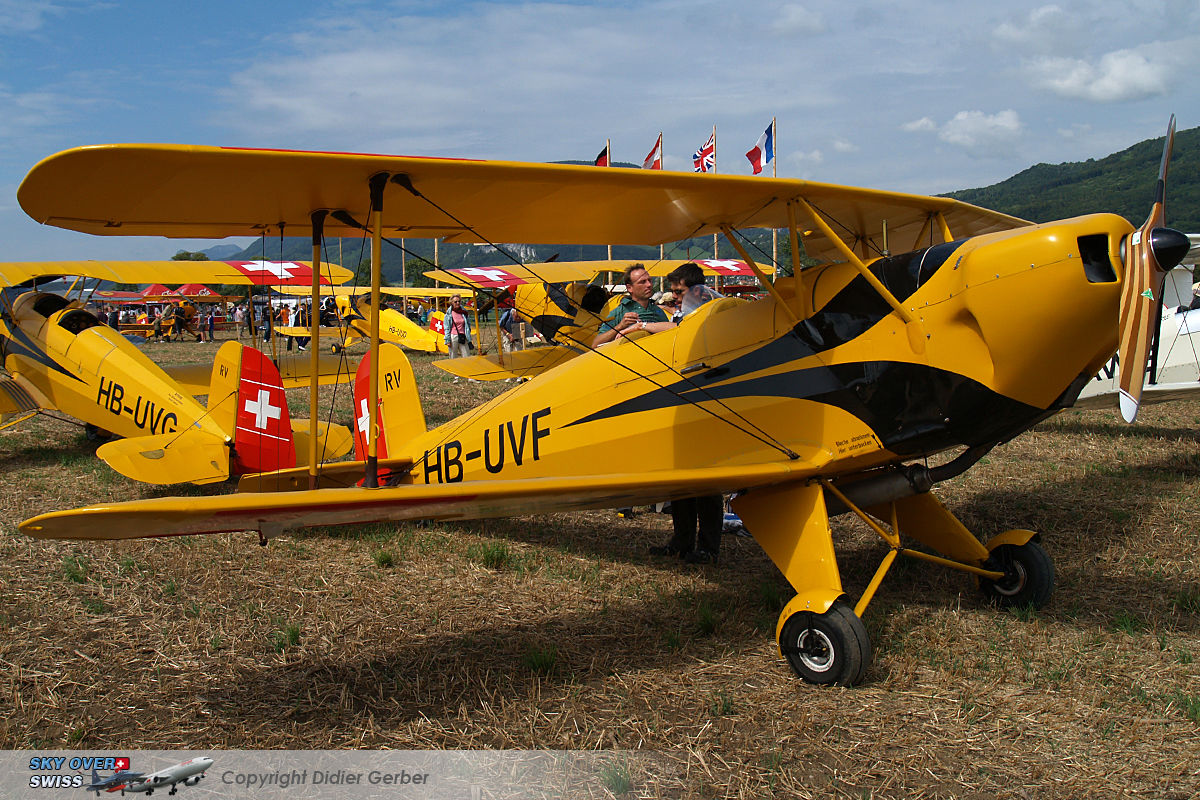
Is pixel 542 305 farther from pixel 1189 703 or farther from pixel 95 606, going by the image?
pixel 1189 703

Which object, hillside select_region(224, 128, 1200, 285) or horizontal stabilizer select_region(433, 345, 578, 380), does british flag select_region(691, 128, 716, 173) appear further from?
Result: hillside select_region(224, 128, 1200, 285)

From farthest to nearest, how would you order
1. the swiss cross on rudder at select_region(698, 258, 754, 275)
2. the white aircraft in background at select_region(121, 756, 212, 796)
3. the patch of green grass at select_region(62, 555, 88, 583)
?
1. the swiss cross on rudder at select_region(698, 258, 754, 275)
2. the patch of green grass at select_region(62, 555, 88, 583)
3. the white aircraft in background at select_region(121, 756, 212, 796)

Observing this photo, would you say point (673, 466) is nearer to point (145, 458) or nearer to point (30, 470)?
point (145, 458)

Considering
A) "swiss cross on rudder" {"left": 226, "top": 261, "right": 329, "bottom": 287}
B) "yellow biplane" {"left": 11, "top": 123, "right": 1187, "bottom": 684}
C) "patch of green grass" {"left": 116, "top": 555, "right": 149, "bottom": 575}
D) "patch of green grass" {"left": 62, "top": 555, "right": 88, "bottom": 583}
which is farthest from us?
"swiss cross on rudder" {"left": 226, "top": 261, "right": 329, "bottom": 287}

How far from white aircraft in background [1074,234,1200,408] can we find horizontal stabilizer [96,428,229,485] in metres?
7.63

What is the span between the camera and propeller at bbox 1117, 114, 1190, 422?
300 centimetres

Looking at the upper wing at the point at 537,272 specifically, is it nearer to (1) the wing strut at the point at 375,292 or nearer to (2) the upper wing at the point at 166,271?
(2) the upper wing at the point at 166,271

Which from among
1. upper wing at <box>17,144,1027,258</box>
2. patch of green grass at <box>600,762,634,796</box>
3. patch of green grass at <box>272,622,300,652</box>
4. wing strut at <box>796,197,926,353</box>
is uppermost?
upper wing at <box>17,144,1027,258</box>

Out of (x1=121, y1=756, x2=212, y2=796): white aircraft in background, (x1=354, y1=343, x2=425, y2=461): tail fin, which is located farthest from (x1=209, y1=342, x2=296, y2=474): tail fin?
(x1=121, y1=756, x2=212, y2=796): white aircraft in background

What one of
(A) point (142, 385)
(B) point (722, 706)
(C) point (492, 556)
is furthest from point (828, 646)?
(A) point (142, 385)

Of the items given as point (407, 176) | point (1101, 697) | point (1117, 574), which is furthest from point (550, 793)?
point (1117, 574)

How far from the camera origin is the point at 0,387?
30.0ft

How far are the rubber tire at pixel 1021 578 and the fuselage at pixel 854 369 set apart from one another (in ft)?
3.41

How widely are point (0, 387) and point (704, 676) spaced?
938 cm
